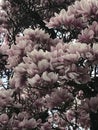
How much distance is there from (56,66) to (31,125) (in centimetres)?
115

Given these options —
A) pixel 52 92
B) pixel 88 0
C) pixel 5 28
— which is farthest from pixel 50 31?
pixel 52 92

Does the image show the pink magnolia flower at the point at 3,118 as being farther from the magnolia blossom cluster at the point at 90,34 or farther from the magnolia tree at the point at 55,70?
the magnolia blossom cluster at the point at 90,34

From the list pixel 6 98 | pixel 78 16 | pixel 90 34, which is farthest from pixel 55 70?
pixel 78 16

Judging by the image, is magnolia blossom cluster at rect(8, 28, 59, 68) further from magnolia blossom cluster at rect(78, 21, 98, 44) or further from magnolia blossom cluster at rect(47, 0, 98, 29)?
magnolia blossom cluster at rect(78, 21, 98, 44)

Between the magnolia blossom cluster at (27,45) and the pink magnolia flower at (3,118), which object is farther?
the pink magnolia flower at (3,118)

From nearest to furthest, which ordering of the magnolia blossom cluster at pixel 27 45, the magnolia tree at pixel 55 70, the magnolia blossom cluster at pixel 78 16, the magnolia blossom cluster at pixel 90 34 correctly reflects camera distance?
the magnolia tree at pixel 55 70 → the magnolia blossom cluster at pixel 90 34 → the magnolia blossom cluster at pixel 78 16 → the magnolia blossom cluster at pixel 27 45

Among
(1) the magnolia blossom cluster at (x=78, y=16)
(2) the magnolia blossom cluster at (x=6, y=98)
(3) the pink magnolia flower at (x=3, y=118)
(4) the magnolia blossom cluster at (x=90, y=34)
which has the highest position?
(1) the magnolia blossom cluster at (x=78, y=16)

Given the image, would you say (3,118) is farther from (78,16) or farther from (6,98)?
(78,16)

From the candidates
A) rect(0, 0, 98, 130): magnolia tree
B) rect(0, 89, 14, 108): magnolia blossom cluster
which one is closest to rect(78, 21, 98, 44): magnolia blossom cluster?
rect(0, 0, 98, 130): magnolia tree

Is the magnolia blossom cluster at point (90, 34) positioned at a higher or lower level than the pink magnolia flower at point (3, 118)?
higher

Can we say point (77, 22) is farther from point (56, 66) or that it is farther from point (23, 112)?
point (23, 112)

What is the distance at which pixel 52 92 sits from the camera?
6.22 metres

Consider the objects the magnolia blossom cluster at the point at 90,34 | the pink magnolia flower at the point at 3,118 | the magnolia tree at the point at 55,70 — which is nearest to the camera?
the magnolia tree at the point at 55,70

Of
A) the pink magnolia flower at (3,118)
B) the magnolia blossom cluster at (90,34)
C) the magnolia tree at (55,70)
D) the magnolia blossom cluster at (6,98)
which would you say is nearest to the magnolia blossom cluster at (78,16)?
the magnolia tree at (55,70)
